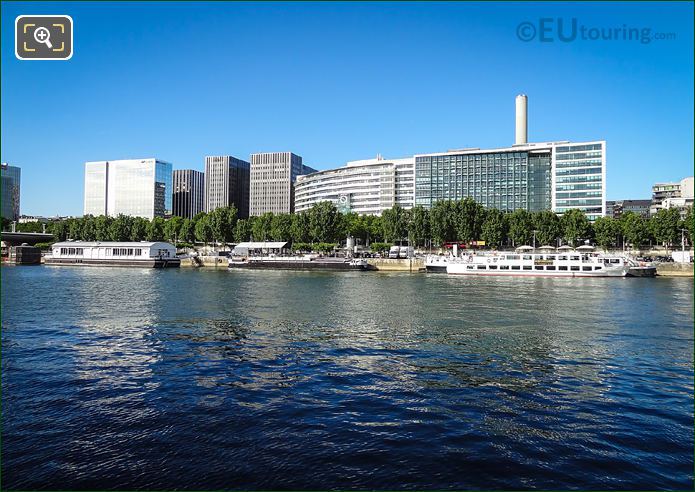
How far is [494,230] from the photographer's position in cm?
14412

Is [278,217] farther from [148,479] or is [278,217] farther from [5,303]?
[148,479]

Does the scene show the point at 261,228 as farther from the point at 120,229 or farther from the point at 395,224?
the point at 120,229

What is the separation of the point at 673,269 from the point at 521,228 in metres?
46.4

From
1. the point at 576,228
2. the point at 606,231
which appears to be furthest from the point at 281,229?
the point at 606,231

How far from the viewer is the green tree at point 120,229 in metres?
177

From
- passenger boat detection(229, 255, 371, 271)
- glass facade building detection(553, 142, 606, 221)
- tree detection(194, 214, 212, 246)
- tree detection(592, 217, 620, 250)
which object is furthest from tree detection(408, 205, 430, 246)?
tree detection(194, 214, 212, 246)

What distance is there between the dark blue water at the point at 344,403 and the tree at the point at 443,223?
107m

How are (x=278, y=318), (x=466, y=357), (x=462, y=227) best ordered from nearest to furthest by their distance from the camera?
(x=466, y=357) → (x=278, y=318) → (x=462, y=227)

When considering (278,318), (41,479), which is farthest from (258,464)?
(278,318)

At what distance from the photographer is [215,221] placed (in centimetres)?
16450

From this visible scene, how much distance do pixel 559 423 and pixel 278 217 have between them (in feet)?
495

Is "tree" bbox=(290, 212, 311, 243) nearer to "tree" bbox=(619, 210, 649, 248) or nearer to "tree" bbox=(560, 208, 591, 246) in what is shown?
"tree" bbox=(560, 208, 591, 246)

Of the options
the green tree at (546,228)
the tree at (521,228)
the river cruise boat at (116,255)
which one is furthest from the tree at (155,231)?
the green tree at (546,228)

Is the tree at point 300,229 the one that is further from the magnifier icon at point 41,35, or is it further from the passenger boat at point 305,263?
the magnifier icon at point 41,35
